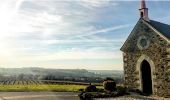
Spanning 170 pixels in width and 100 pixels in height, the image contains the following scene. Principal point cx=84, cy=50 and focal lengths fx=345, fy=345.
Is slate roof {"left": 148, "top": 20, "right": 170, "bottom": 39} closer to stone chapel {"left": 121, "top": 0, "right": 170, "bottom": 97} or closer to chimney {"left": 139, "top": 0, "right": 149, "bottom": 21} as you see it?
stone chapel {"left": 121, "top": 0, "right": 170, "bottom": 97}

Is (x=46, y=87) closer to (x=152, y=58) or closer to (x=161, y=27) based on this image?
(x=152, y=58)

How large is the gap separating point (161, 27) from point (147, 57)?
10.9 ft

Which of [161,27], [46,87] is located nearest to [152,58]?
[161,27]

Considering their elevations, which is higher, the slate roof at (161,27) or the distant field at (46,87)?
the slate roof at (161,27)

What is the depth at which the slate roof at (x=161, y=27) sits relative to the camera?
93.2 feet

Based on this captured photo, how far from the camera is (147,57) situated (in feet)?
94.7

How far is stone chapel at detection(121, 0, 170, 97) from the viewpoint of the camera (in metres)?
27.4

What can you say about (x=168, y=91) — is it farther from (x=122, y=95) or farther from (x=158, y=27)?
(x=158, y=27)

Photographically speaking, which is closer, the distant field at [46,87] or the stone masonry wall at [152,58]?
the stone masonry wall at [152,58]

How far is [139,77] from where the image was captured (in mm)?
29781

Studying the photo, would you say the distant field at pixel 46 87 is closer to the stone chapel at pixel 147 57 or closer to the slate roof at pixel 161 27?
the stone chapel at pixel 147 57

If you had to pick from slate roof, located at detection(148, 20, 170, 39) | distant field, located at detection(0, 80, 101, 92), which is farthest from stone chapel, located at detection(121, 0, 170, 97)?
distant field, located at detection(0, 80, 101, 92)

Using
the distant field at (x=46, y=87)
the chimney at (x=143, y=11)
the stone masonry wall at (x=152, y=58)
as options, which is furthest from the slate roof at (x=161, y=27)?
the distant field at (x=46, y=87)

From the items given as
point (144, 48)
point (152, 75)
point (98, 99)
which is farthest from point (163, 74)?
point (98, 99)
